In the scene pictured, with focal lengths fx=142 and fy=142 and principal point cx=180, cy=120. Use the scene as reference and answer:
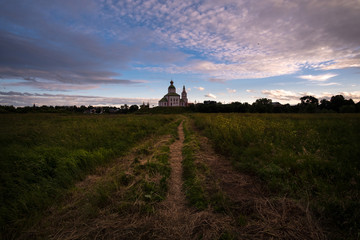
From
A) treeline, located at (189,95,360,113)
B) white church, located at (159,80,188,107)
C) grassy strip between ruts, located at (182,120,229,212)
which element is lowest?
grassy strip between ruts, located at (182,120,229,212)

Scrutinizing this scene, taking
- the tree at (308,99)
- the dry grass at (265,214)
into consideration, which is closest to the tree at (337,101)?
the tree at (308,99)

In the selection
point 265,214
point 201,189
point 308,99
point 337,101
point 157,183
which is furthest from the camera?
point 308,99

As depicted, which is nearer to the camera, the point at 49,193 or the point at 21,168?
the point at 49,193

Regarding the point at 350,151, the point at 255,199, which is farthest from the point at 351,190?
the point at 350,151

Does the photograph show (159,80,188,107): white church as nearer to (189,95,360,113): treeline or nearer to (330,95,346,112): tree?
(189,95,360,113): treeline

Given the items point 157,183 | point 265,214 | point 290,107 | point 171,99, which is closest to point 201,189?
point 157,183

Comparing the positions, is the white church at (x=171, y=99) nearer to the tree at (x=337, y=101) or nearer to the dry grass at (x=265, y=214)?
the tree at (x=337, y=101)

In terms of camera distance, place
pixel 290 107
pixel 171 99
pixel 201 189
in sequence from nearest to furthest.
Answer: pixel 201 189 < pixel 290 107 < pixel 171 99

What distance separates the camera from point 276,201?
10.3 ft

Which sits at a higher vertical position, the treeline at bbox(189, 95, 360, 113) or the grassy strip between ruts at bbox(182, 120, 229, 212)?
the treeline at bbox(189, 95, 360, 113)

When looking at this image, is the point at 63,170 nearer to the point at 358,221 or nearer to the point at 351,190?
the point at 358,221

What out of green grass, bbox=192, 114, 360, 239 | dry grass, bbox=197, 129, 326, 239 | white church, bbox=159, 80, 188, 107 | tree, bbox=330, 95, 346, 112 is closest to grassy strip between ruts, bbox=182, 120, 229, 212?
dry grass, bbox=197, 129, 326, 239

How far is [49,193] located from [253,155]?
6704 millimetres

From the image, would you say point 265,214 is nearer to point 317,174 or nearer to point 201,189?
point 201,189
